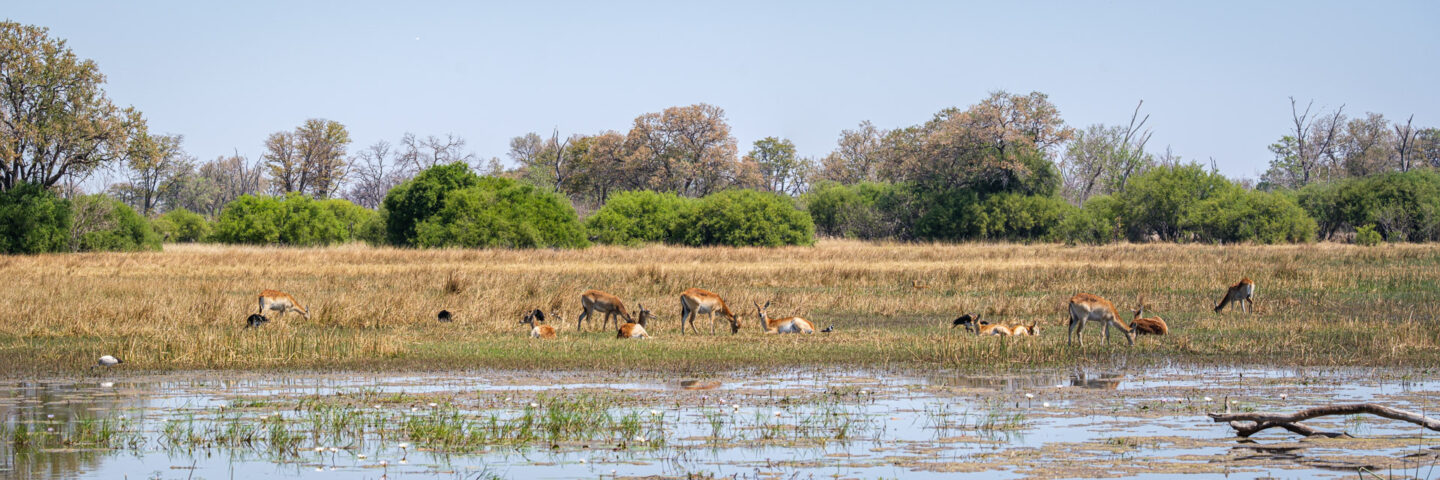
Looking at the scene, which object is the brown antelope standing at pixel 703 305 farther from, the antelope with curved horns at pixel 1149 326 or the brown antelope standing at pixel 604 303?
the antelope with curved horns at pixel 1149 326

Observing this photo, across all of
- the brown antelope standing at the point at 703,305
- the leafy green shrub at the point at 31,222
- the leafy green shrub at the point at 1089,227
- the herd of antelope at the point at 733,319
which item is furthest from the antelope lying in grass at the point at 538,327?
the leafy green shrub at the point at 1089,227

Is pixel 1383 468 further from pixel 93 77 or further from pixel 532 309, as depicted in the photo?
pixel 93 77

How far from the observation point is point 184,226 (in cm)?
6788

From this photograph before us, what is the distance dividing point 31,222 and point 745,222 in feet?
92.4

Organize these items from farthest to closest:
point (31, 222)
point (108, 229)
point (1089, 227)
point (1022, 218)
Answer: point (1089, 227)
point (1022, 218)
point (108, 229)
point (31, 222)

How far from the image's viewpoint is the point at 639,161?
258ft

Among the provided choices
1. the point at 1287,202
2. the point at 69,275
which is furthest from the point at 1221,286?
the point at 1287,202

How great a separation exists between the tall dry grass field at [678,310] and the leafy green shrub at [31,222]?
8.75 metres

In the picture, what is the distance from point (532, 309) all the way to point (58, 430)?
1119cm

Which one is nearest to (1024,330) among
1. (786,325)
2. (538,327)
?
(786,325)

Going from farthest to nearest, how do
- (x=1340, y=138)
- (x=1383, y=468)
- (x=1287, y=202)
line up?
1. (x=1340, y=138)
2. (x=1287, y=202)
3. (x=1383, y=468)

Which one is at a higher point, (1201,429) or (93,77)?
(93,77)

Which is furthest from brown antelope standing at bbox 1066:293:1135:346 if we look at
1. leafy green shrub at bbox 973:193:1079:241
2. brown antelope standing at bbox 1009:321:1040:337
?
leafy green shrub at bbox 973:193:1079:241

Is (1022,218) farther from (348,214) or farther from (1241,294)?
(1241,294)
